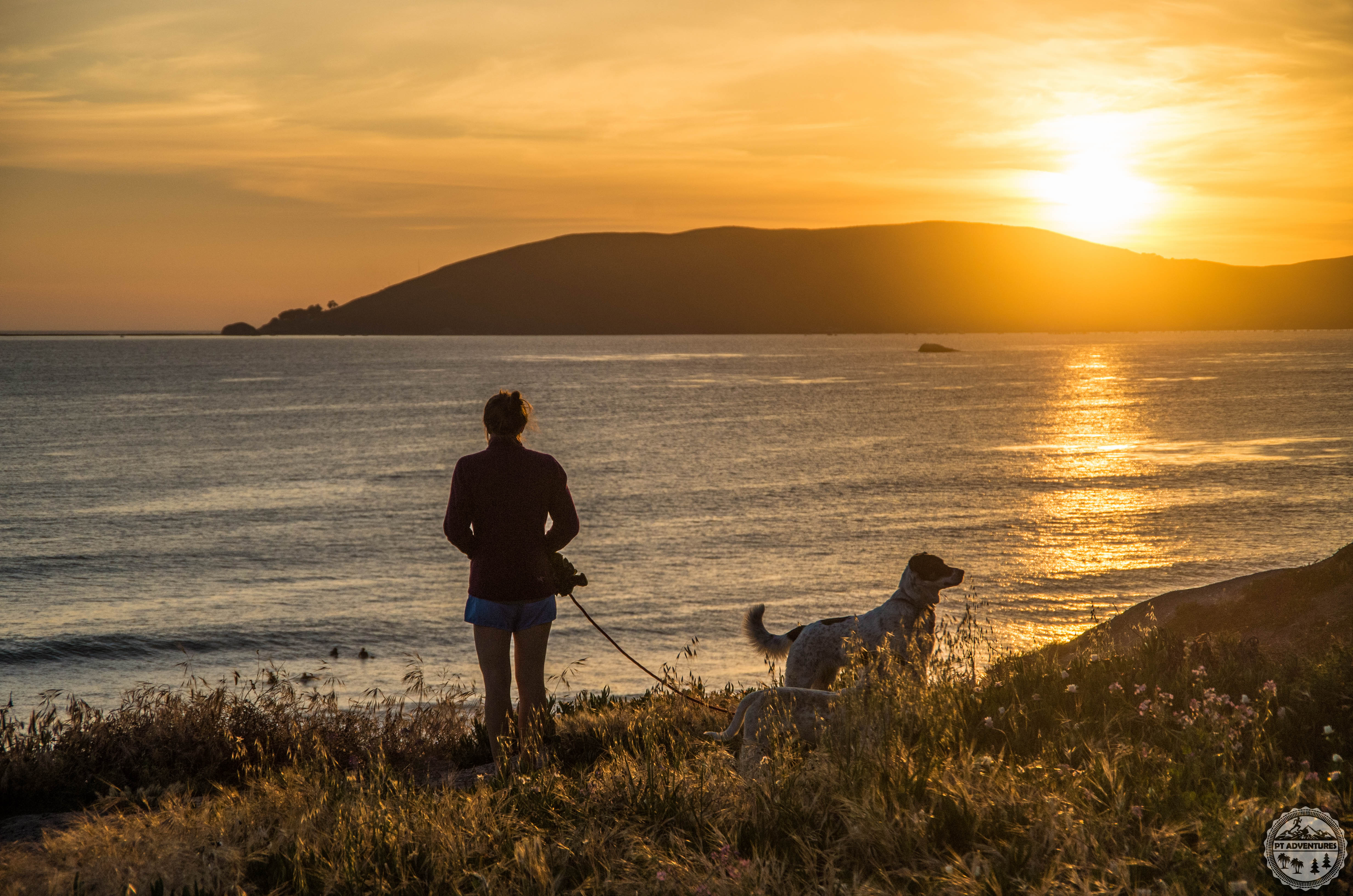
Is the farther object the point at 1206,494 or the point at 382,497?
the point at 382,497

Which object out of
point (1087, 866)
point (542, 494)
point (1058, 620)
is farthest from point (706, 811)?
point (1058, 620)

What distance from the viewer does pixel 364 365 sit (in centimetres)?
16912

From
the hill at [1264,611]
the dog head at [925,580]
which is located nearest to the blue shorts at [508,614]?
the dog head at [925,580]

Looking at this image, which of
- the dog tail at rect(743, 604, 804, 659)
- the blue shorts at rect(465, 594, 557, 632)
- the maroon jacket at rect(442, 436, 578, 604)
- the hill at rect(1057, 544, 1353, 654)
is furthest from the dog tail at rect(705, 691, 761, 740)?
the hill at rect(1057, 544, 1353, 654)

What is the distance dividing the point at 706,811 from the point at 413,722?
4126 mm

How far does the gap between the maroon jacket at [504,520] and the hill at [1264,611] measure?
3.99m

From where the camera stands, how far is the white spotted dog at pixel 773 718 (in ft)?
16.7

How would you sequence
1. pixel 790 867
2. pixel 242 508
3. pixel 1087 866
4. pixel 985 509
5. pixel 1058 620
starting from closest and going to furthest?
pixel 1087 866
pixel 790 867
pixel 1058 620
pixel 985 509
pixel 242 508

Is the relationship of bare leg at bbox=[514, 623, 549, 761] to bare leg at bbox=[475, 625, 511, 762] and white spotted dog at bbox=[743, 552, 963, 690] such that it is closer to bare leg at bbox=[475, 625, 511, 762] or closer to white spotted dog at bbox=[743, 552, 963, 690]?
bare leg at bbox=[475, 625, 511, 762]

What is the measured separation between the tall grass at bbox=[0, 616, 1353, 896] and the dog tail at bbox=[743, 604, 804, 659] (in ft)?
6.11

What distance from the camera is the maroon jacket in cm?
556

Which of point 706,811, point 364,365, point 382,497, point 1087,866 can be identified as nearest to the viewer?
point 1087,866

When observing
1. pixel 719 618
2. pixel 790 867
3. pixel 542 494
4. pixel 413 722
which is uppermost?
pixel 542 494

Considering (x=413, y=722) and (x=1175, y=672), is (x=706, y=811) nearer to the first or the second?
(x=1175, y=672)
